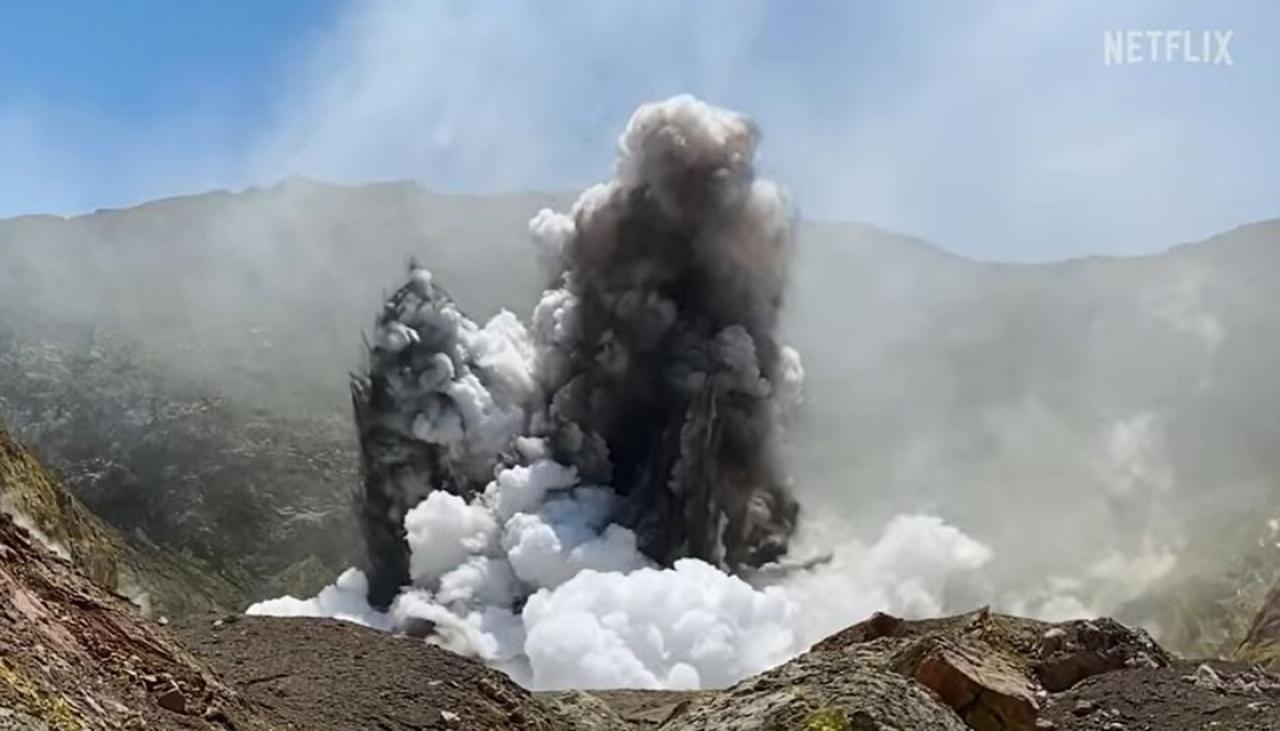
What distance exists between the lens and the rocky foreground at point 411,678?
11.0 meters

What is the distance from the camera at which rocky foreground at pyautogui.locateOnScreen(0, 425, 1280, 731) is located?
1103cm

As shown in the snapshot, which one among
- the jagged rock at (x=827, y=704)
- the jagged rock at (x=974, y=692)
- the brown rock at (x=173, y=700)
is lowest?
the brown rock at (x=173, y=700)

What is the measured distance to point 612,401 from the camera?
9500cm

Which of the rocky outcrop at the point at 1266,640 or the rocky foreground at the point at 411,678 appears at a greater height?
the rocky outcrop at the point at 1266,640

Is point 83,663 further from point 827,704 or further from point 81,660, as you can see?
point 827,704

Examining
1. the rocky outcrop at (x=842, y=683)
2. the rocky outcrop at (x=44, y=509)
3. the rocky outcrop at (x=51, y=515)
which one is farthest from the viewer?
the rocky outcrop at (x=44, y=509)

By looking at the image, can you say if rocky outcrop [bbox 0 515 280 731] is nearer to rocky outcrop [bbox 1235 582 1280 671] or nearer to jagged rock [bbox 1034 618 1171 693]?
jagged rock [bbox 1034 618 1171 693]

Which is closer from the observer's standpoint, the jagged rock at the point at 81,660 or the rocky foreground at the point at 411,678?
the jagged rock at the point at 81,660

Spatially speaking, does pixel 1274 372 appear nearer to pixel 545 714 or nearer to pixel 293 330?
pixel 293 330

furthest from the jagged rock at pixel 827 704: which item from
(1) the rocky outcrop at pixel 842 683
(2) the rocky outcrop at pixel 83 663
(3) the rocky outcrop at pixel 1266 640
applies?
(3) the rocky outcrop at pixel 1266 640

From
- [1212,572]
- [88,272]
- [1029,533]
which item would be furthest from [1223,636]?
[88,272]

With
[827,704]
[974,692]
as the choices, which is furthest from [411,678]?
[827,704]

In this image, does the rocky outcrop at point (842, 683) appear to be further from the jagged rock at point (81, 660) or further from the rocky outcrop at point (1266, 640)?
the rocky outcrop at point (1266, 640)

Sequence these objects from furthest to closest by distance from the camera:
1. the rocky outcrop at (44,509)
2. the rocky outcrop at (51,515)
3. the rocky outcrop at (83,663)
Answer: the rocky outcrop at (44,509), the rocky outcrop at (51,515), the rocky outcrop at (83,663)
